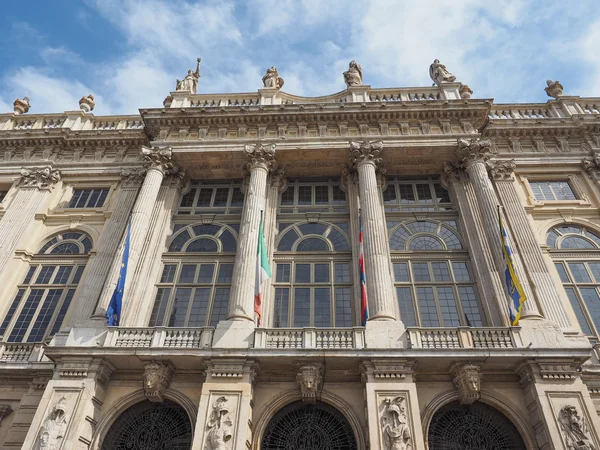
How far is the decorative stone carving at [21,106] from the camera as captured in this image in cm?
2602

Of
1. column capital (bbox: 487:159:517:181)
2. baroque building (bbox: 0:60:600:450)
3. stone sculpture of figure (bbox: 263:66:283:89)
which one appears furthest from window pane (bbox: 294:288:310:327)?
stone sculpture of figure (bbox: 263:66:283:89)

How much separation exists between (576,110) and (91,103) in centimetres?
2801

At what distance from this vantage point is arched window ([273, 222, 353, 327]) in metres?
16.9

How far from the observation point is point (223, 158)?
843 inches

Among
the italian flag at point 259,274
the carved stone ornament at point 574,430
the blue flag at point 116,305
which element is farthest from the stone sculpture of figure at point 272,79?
the carved stone ornament at point 574,430

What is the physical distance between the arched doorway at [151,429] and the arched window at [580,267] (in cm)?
1521

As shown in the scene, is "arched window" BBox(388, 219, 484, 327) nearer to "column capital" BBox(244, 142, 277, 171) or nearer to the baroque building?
the baroque building

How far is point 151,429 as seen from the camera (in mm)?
14141

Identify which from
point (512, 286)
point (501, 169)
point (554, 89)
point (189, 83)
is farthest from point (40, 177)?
point (554, 89)

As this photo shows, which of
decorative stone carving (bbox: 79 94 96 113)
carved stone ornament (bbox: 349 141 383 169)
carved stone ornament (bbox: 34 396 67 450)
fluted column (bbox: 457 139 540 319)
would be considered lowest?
carved stone ornament (bbox: 34 396 67 450)

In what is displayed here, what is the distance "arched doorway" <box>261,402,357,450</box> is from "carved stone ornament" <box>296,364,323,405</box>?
2.35 feet

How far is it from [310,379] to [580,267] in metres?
12.9

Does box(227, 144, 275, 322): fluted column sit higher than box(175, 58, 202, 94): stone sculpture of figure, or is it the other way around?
box(175, 58, 202, 94): stone sculpture of figure

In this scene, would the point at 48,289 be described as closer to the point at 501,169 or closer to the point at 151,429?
the point at 151,429
